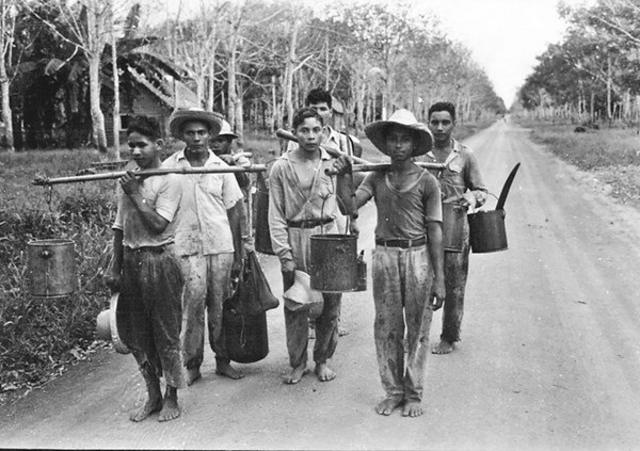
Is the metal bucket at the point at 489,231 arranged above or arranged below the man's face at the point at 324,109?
below

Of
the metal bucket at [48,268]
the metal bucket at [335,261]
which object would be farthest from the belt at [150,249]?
the metal bucket at [335,261]

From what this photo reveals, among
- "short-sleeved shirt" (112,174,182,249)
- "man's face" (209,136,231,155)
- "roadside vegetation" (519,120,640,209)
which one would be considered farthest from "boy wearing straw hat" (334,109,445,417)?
"roadside vegetation" (519,120,640,209)

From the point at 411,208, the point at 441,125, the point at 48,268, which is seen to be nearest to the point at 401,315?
the point at 411,208

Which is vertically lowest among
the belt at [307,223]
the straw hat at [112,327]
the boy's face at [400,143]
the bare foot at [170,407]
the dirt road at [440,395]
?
the dirt road at [440,395]

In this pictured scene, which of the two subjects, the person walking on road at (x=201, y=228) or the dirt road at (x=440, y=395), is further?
the person walking on road at (x=201, y=228)

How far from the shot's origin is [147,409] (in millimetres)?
4109

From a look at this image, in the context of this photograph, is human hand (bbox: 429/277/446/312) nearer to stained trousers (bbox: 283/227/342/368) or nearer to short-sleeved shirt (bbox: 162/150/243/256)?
stained trousers (bbox: 283/227/342/368)

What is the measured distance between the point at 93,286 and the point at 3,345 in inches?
49.4

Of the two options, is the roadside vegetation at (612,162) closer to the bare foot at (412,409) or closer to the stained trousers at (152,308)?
the bare foot at (412,409)

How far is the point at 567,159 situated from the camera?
78.7ft

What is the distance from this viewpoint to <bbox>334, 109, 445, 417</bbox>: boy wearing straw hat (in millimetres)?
4027

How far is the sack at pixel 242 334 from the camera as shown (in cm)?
482

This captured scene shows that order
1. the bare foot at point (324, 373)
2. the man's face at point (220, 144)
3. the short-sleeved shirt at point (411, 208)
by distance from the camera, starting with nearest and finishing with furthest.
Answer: the short-sleeved shirt at point (411, 208)
the bare foot at point (324, 373)
the man's face at point (220, 144)

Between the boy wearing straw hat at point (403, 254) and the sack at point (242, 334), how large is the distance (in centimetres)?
105
